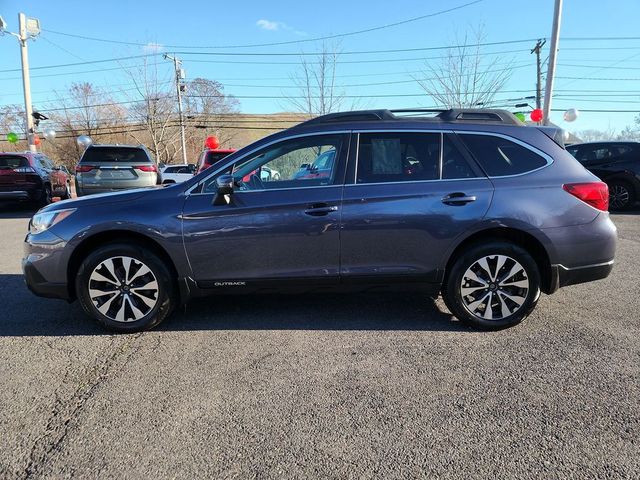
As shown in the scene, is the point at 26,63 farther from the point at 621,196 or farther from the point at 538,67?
the point at 538,67

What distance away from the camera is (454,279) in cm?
400

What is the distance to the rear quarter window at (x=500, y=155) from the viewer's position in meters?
4.00

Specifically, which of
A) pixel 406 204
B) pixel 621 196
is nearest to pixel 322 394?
pixel 406 204

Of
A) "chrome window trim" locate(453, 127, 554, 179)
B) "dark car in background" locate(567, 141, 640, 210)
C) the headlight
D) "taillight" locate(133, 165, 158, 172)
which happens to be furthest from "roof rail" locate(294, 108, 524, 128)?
"dark car in background" locate(567, 141, 640, 210)

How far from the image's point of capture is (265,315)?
4.44 metres

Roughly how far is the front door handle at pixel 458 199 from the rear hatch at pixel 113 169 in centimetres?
885

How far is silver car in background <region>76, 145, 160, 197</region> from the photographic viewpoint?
35.3 ft

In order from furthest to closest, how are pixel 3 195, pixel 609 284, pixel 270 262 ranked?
pixel 3 195, pixel 609 284, pixel 270 262

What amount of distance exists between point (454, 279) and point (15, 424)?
3278mm

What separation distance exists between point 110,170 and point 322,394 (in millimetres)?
9589

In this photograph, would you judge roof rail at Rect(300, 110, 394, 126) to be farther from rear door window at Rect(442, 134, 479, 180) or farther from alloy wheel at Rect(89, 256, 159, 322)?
alloy wheel at Rect(89, 256, 159, 322)

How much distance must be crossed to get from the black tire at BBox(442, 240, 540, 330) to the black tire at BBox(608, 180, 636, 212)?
9.31 m

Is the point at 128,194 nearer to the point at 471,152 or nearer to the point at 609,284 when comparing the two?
the point at 471,152

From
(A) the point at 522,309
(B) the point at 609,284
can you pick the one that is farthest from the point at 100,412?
(B) the point at 609,284
